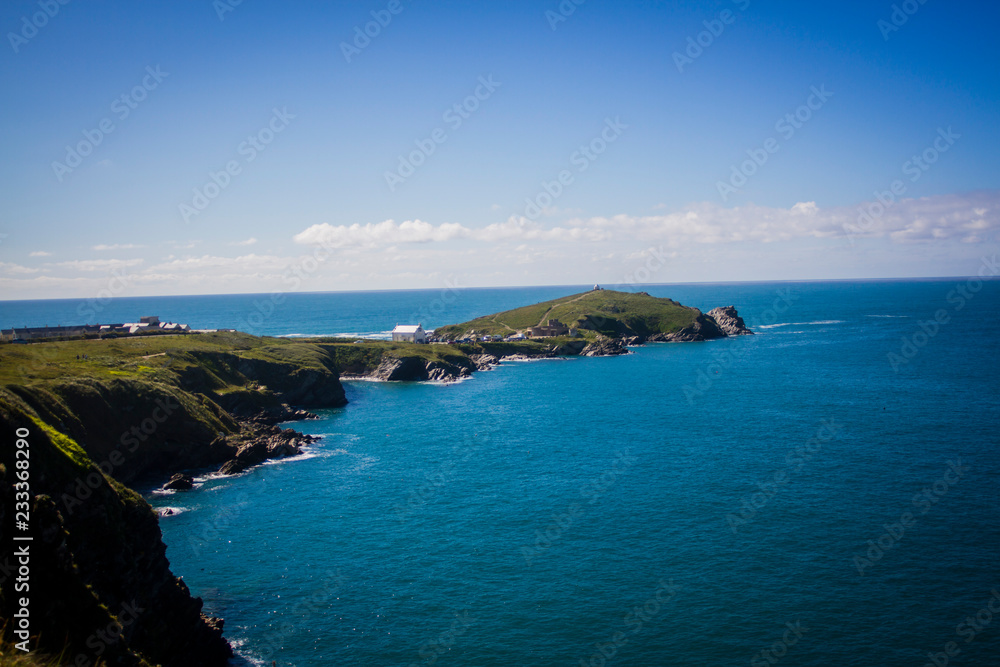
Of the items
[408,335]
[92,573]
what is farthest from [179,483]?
[408,335]

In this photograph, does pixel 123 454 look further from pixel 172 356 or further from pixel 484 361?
pixel 484 361

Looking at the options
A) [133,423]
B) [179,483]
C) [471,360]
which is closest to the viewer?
[179,483]

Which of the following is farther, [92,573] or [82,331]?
[82,331]

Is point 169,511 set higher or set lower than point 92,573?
lower

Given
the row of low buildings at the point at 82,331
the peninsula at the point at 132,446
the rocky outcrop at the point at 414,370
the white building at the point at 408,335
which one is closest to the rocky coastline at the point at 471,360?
the rocky outcrop at the point at 414,370

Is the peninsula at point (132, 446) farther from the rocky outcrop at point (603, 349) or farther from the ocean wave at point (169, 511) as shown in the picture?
the rocky outcrop at point (603, 349)

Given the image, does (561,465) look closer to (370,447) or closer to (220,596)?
(370,447)
